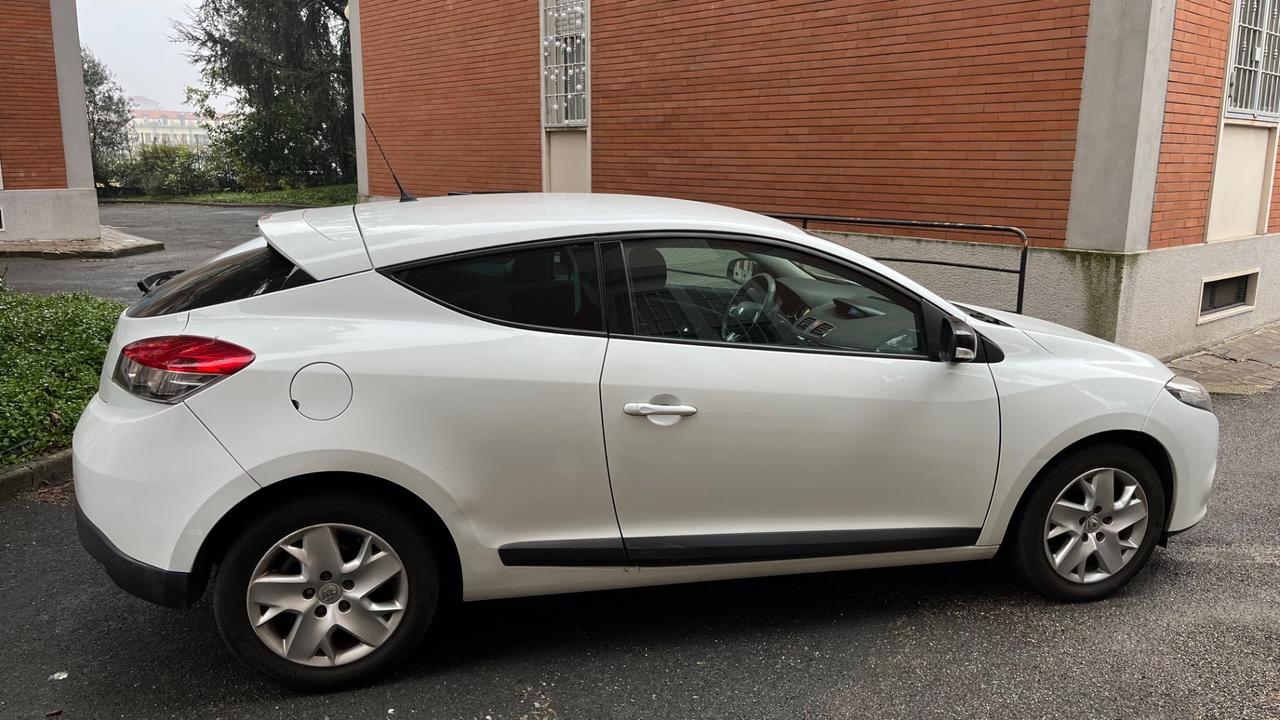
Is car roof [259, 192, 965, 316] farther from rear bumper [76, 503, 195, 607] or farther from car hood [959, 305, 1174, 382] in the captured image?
rear bumper [76, 503, 195, 607]

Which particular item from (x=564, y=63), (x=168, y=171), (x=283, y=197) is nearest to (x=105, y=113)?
(x=168, y=171)

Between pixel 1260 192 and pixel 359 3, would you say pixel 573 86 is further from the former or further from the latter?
pixel 1260 192

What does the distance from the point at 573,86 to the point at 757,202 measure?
4.02 meters

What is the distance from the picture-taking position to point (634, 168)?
512 inches

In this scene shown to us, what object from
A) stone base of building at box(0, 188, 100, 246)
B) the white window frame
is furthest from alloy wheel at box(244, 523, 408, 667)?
stone base of building at box(0, 188, 100, 246)

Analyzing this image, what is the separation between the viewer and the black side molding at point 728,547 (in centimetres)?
338

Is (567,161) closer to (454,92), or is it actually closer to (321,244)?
(454,92)

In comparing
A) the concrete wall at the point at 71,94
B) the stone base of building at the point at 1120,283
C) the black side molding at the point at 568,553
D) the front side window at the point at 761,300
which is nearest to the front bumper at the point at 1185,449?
the front side window at the point at 761,300

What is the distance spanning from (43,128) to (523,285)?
16.6m

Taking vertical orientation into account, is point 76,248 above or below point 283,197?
below

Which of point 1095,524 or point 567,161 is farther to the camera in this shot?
point 567,161

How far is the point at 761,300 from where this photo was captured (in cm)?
367

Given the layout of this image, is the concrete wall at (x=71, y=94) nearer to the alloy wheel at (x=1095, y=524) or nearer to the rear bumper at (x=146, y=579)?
the rear bumper at (x=146, y=579)

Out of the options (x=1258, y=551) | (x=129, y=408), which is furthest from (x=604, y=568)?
(x=1258, y=551)
